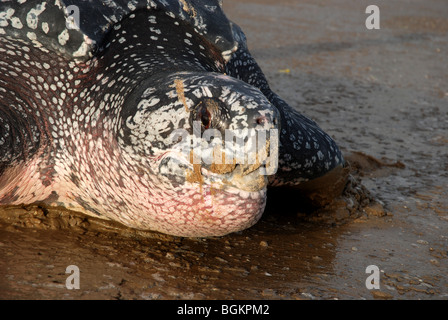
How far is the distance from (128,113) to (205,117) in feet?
0.99

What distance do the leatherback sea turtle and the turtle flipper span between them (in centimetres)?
2

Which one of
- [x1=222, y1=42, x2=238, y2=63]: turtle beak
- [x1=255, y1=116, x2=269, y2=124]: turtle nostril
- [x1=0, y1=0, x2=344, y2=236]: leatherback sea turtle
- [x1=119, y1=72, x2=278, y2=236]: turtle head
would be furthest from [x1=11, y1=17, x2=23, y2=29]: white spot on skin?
[x1=255, y1=116, x2=269, y2=124]: turtle nostril

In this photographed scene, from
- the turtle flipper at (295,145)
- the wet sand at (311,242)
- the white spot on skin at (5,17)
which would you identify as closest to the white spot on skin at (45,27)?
the white spot on skin at (5,17)

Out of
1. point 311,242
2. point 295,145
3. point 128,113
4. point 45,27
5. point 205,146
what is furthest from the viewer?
point 295,145

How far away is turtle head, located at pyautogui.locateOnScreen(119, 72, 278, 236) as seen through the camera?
1.80 m

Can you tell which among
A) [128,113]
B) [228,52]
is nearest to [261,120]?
[128,113]

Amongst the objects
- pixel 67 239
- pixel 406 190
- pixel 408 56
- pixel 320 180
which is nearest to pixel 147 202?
pixel 67 239

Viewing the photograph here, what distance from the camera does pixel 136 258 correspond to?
6.97 ft

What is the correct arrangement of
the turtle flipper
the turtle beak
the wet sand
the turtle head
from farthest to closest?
the turtle flipper
the turtle beak
the wet sand
the turtle head

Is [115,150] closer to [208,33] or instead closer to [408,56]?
[208,33]

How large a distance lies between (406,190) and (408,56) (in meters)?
4.53

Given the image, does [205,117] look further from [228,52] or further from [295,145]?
[295,145]

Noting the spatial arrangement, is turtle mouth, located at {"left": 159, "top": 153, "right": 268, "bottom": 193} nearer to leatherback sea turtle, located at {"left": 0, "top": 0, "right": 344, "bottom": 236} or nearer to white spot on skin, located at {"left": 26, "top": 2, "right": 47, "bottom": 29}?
leatherback sea turtle, located at {"left": 0, "top": 0, "right": 344, "bottom": 236}

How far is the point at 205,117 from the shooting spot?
182 cm
